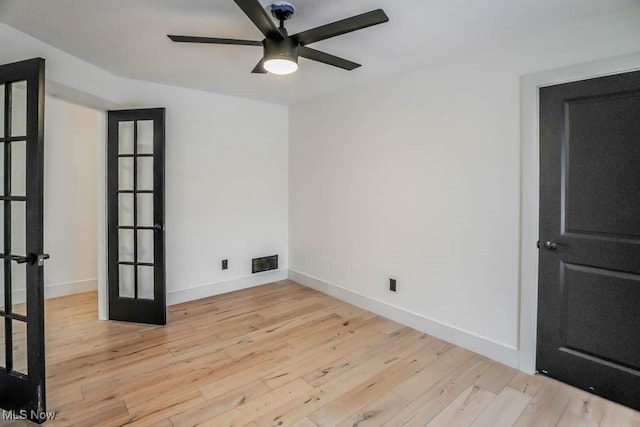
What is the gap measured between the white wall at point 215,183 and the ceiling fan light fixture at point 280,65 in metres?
1.85

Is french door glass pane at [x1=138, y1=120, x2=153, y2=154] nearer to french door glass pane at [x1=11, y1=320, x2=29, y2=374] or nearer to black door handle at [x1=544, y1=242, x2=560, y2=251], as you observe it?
french door glass pane at [x1=11, y1=320, x2=29, y2=374]

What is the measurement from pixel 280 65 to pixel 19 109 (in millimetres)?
1500

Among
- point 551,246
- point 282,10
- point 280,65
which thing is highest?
point 282,10

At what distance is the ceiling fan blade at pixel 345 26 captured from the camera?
1.62 m

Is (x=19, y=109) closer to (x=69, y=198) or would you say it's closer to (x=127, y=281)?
(x=127, y=281)

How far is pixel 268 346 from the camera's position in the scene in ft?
9.01

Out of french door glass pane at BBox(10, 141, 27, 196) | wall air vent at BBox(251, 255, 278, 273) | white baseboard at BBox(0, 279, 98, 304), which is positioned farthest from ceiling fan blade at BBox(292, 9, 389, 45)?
white baseboard at BBox(0, 279, 98, 304)

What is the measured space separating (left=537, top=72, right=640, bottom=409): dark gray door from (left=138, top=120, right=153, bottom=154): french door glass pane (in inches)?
131

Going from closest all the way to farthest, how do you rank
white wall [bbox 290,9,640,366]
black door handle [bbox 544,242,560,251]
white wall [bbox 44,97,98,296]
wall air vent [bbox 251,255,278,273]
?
1. black door handle [bbox 544,242,560,251]
2. white wall [bbox 290,9,640,366]
3. white wall [bbox 44,97,98,296]
4. wall air vent [bbox 251,255,278,273]

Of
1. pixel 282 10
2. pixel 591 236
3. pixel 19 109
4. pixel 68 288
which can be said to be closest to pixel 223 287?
pixel 68 288

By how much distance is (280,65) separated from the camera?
203 centimetres

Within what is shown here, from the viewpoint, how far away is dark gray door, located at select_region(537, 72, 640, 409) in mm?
1957

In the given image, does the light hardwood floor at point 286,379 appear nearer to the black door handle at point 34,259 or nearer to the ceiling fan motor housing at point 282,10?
the black door handle at point 34,259

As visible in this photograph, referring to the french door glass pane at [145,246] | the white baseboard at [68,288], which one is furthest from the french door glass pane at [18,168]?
the white baseboard at [68,288]
